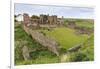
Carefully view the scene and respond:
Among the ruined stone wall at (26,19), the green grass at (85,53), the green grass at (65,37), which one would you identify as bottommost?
the green grass at (85,53)

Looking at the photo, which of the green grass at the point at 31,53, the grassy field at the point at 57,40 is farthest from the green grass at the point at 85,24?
the green grass at the point at 31,53

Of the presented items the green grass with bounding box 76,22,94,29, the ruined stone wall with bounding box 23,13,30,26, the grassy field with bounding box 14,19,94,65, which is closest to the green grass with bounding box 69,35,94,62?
the grassy field with bounding box 14,19,94,65

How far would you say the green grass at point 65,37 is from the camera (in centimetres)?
190

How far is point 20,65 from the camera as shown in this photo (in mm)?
1804

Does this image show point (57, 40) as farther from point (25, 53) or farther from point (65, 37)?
point (25, 53)

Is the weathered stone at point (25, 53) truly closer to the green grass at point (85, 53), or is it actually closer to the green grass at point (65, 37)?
the green grass at point (65, 37)

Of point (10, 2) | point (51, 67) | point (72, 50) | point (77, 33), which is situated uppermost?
point (10, 2)

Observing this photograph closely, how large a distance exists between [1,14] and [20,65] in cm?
49

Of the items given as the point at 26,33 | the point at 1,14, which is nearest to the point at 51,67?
the point at 26,33

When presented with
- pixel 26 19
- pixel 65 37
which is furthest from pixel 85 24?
pixel 26 19

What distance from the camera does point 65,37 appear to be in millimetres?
1937

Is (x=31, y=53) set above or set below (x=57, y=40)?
below

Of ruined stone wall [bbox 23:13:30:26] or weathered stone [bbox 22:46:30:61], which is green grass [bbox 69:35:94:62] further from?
ruined stone wall [bbox 23:13:30:26]
